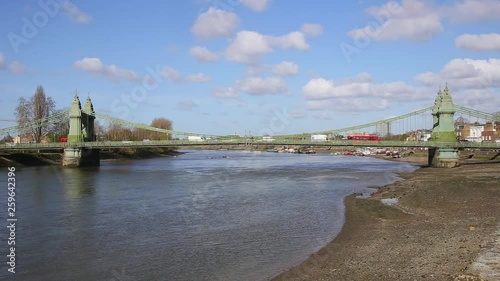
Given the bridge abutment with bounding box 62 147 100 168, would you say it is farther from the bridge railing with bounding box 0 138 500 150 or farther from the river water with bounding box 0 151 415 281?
the river water with bounding box 0 151 415 281

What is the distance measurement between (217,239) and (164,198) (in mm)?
14156

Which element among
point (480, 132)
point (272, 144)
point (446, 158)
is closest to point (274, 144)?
point (272, 144)

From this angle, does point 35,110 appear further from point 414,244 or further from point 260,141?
point 414,244

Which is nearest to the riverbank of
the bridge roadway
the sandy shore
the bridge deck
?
the bridge roadway

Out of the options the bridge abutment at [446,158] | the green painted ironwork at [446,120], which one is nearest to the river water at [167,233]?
the bridge abutment at [446,158]

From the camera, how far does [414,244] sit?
1459 cm

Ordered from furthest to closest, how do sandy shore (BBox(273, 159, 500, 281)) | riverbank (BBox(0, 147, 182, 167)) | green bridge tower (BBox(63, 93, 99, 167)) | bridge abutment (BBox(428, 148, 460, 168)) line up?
green bridge tower (BBox(63, 93, 99, 167)), riverbank (BBox(0, 147, 182, 167)), bridge abutment (BBox(428, 148, 460, 168)), sandy shore (BBox(273, 159, 500, 281))

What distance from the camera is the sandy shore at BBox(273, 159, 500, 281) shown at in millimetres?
11367

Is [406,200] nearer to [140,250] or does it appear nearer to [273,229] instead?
[273,229]

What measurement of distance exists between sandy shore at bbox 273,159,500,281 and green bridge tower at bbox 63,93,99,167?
53.1m

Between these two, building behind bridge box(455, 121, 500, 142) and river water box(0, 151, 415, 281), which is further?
building behind bridge box(455, 121, 500, 142)

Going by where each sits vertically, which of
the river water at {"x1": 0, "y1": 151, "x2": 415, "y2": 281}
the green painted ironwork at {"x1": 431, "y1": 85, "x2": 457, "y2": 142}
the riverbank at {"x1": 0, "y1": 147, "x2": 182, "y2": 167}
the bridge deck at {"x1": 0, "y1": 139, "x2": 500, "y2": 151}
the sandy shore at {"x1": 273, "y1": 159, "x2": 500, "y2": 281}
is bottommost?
the river water at {"x1": 0, "y1": 151, "x2": 415, "y2": 281}

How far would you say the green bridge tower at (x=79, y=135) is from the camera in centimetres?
6800

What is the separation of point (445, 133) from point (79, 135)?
5389 centimetres
